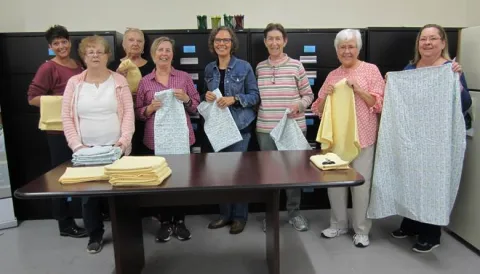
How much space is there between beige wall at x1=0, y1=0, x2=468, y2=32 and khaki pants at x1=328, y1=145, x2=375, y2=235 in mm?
1729

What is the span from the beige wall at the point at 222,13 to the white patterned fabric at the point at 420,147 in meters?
1.48

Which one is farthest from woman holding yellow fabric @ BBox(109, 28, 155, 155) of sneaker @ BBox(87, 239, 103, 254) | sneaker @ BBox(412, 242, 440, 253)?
sneaker @ BBox(412, 242, 440, 253)

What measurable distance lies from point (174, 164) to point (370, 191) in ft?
4.96

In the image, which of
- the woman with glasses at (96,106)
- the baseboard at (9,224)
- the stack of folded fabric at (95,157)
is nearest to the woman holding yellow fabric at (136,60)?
the woman with glasses at (96,106)

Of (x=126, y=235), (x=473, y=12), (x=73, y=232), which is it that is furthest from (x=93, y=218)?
(x=473, y=12)

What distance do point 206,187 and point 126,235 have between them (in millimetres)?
873

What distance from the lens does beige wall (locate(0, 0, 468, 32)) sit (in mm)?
3777

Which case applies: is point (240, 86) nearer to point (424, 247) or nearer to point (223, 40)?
point (223, 40)

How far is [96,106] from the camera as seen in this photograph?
2.56m

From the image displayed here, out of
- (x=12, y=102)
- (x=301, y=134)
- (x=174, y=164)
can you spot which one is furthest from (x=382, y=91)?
(x=12, y=102)

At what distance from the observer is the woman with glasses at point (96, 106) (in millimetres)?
2543

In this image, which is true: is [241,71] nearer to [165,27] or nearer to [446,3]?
[165,27]

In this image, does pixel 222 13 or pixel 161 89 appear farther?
pixel 222 13

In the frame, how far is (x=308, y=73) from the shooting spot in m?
3.41
